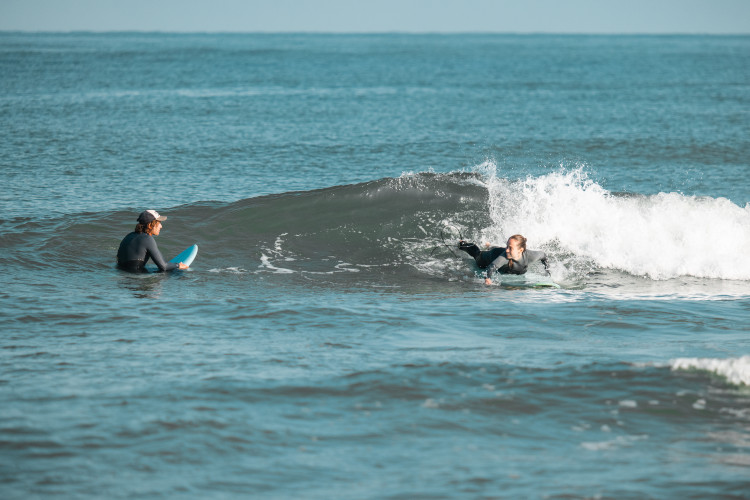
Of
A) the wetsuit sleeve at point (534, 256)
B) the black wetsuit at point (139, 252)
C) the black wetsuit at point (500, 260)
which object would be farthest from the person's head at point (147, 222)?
the wetsuit sleeve at point (534, 256)

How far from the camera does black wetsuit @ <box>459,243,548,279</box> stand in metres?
14.0

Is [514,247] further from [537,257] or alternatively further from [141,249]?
[141,249]

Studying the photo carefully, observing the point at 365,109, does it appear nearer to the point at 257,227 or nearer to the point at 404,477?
the point at 257,227

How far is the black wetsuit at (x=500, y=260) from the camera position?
13961 mm

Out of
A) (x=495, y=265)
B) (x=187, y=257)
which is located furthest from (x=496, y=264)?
(x=187, y=257)

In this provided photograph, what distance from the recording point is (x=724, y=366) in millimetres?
9180

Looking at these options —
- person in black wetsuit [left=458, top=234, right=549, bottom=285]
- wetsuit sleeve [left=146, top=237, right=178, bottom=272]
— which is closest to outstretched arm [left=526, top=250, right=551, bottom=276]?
person in black wetsuit [left=458, top=234, right=549, bottom=285]

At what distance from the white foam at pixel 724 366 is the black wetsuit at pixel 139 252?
8499 millimetres

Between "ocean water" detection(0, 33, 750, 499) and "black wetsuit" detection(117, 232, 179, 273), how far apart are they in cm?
30

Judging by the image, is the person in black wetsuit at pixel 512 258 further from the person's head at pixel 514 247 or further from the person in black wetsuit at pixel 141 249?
the person in black wetsuit at pixel 141 249

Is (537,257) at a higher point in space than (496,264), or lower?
higher

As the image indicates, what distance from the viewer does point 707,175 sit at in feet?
84.2

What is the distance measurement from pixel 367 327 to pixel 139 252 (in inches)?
195

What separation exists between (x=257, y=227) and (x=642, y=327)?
9442mm
